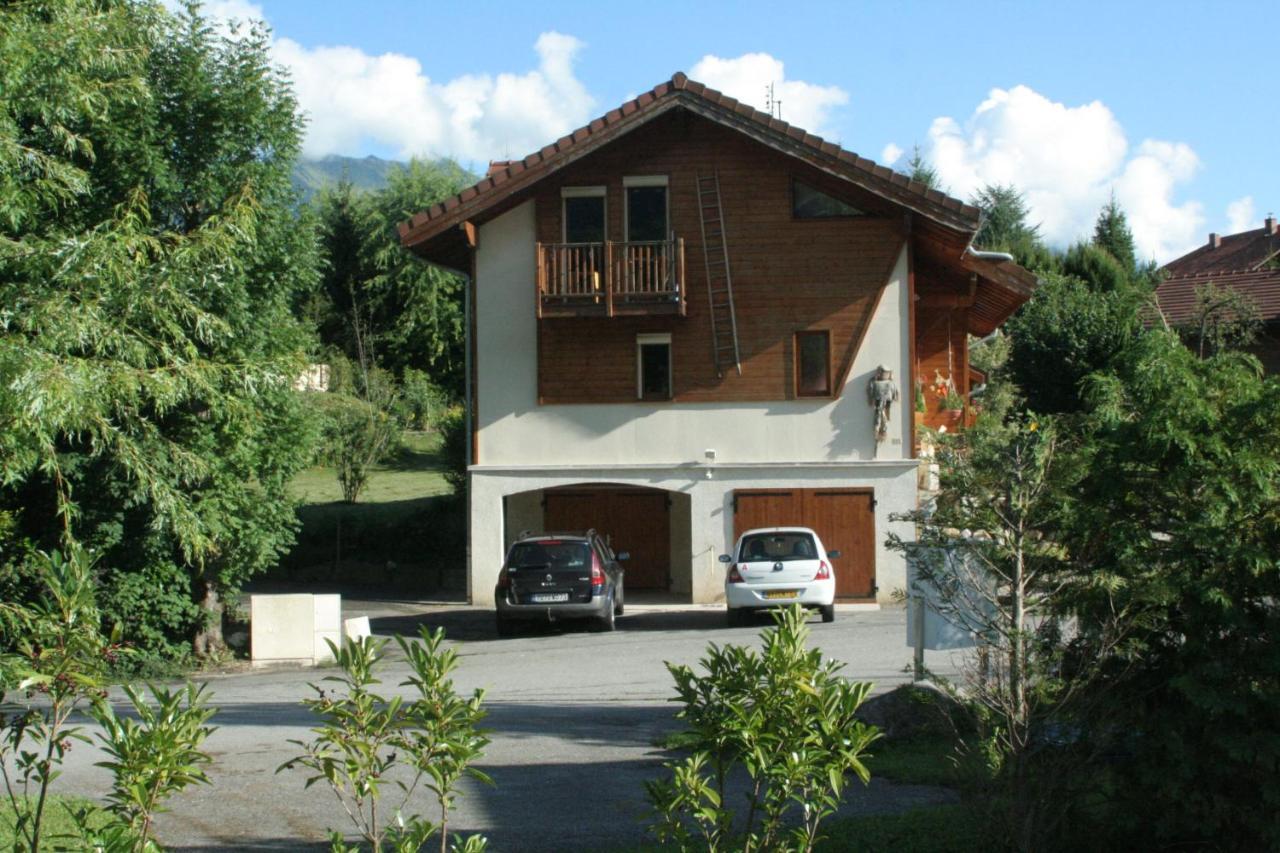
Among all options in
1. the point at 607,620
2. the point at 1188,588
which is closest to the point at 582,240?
the point at 607,620

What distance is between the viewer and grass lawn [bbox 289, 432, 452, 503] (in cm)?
3553

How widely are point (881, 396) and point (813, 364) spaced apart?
55.8 inches

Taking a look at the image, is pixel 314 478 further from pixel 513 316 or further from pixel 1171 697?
pixel 1171 697

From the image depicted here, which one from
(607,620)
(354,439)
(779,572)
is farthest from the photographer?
(354,439)

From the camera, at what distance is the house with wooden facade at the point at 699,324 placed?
82.4ft

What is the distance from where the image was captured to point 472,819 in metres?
8.80

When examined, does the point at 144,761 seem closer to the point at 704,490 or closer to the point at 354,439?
the point at 704,490

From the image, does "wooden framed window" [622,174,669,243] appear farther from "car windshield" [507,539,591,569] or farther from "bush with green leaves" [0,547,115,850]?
"bush with green leaves" [0,547,115,850]

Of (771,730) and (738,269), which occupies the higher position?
(738,269)

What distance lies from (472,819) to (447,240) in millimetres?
18580

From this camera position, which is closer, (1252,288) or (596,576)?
(596,576)

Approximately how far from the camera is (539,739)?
12164 millimetres

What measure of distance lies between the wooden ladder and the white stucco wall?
3.23 ft

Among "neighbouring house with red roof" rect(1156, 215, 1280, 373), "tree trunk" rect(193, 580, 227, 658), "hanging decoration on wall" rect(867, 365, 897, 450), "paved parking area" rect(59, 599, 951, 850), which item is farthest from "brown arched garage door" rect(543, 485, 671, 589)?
"neighbouring house with red roof" rect(1156, 215, 1280, 373)
